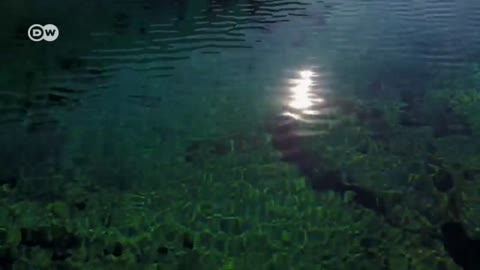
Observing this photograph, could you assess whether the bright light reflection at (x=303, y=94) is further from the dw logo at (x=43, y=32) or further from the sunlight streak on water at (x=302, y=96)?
the dw logo at (x=43, y=32)

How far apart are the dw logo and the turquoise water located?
1.28 ft

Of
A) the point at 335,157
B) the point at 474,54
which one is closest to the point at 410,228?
the point at 335,157

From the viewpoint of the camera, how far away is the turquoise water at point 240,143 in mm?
9344

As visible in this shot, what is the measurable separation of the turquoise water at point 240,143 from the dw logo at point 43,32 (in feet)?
1.28

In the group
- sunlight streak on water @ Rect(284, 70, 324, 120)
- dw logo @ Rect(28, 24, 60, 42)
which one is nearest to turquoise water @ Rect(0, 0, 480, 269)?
sunlight streak on water @ Rect(284, 70, 324, 120)

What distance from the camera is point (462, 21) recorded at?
22031 mm

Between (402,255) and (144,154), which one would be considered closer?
(402,255)

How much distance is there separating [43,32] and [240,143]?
1313 cm

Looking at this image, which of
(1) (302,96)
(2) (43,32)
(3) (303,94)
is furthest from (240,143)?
(2) (43,32)

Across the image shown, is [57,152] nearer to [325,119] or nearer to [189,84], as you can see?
[189,84]

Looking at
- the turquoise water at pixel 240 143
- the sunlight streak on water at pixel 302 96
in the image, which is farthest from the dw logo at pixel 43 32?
the sunlight streak on water at pixel 302 96

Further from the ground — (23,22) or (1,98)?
(23,22)

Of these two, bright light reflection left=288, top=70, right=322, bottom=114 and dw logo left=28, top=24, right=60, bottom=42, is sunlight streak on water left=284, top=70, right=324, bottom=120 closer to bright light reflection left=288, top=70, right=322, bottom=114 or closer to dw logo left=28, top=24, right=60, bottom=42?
bright light reflection left=288, top=70, right=322, bottom=114

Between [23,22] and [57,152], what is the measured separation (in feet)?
38.5
